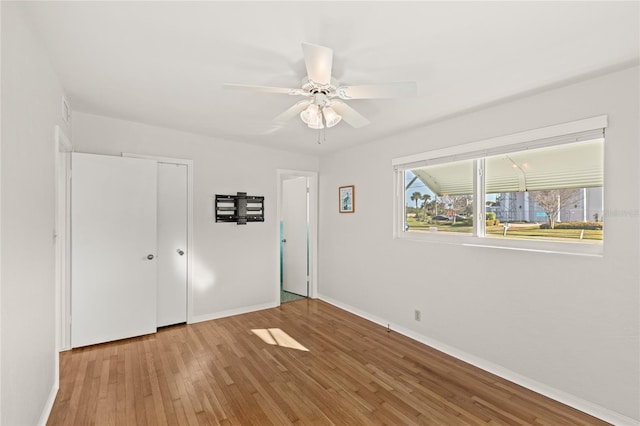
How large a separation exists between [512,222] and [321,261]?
2986 mm

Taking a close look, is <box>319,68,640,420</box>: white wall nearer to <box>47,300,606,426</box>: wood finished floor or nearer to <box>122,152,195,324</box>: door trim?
<box>47,300,606,426</box>: wood finished floor

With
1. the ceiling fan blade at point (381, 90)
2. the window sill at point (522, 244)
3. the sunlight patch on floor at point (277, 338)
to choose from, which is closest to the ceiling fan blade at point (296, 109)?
the ceiling fan blade at point (381, 90)

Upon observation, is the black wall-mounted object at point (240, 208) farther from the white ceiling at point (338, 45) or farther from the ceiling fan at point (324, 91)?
the ceiling fan at point (324, 91)

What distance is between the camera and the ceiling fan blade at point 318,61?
1522 mm

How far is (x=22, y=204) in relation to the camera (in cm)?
160

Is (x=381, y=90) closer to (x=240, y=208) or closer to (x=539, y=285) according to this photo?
(x=539, y=285)

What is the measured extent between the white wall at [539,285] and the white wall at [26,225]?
10.7 feet

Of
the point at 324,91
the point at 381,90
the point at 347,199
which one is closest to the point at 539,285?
the point at 381,90

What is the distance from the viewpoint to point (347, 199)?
14.9 ft

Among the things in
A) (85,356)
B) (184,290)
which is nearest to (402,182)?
(184,290)

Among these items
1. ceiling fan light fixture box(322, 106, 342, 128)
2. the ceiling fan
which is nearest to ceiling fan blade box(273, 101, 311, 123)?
the ceiling fan

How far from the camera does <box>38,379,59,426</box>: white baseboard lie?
2.00 m

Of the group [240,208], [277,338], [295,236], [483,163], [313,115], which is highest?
[313,115]

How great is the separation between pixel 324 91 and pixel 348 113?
36cm
